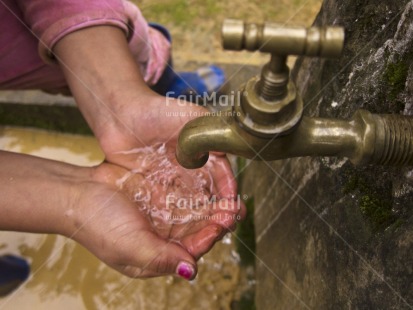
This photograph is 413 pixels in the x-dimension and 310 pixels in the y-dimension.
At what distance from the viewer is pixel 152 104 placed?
3.54 feet

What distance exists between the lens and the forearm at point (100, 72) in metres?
1.13

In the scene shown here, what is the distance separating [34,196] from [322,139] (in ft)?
2.32

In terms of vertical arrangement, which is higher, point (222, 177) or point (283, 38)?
point (283, 38)

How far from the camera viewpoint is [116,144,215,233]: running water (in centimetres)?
105

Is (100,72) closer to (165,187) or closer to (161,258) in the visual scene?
(165,187)

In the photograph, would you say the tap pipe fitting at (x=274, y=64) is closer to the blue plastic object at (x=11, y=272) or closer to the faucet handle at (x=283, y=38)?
the faucet handle at (x=283, y=38)

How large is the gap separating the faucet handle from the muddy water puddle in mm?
1094

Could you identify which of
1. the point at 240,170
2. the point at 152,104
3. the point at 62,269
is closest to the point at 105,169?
the point at 152,104

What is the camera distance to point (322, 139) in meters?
0.59

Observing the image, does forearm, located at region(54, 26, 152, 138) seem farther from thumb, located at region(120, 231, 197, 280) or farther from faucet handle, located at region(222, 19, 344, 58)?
faucet handle, located at region(222, 19, 344, 58)

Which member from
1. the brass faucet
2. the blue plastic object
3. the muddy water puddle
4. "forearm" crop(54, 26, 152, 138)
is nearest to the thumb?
the brass faucet

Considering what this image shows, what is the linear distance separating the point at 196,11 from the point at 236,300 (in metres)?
1.50

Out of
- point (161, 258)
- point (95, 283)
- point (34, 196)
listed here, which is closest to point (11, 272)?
point (95, 283)

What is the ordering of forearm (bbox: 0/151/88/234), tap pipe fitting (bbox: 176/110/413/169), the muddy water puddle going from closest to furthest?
tap pipe fitting (bbox: 176/110/413/169), forearm (bbox: 0/151/88/234), the muddy water puddle
